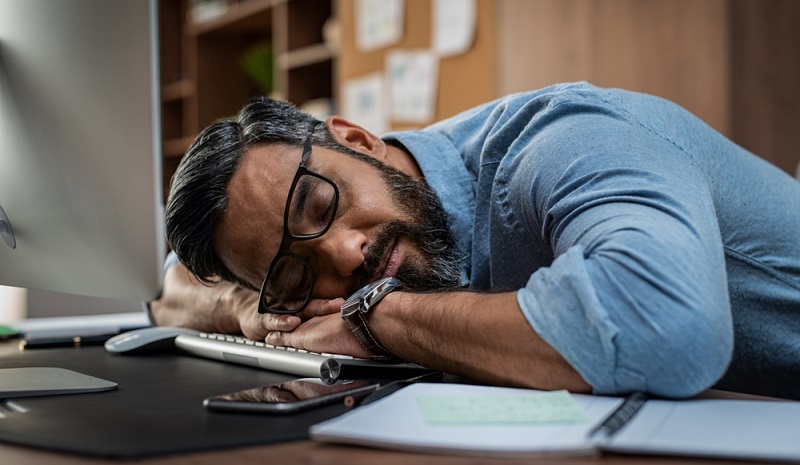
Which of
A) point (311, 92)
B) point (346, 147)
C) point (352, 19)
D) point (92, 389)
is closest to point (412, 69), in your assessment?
point (352, 19)

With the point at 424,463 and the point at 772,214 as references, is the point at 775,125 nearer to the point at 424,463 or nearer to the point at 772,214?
the point at 772,214

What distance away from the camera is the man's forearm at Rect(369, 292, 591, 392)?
2.57 ft

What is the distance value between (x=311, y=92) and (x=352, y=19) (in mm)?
812

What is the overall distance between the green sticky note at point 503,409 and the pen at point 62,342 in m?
0.80

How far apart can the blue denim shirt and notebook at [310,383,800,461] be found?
2.1 inches

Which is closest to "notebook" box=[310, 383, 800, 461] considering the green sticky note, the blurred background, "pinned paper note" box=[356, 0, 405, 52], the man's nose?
the green sticky note

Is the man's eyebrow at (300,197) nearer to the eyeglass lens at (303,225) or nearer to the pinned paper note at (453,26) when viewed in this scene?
the eyeglass lens at (303,225)

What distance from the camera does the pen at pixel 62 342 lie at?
4.31 ft

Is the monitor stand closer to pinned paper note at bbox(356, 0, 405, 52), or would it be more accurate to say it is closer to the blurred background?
the blurred background

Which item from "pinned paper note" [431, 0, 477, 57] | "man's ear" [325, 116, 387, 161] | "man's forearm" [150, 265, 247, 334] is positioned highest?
"pinned paper note" [431, 0, 477, 57]

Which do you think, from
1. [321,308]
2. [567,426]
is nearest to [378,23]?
[321,308]

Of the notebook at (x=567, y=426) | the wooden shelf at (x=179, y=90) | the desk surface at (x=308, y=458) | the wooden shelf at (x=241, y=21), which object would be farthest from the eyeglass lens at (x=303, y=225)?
the wooden shelf at (x=179, y=90)

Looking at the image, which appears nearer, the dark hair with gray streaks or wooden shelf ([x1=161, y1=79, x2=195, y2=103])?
the dark hair with gray streaks

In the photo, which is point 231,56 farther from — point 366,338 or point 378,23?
point 366,338
